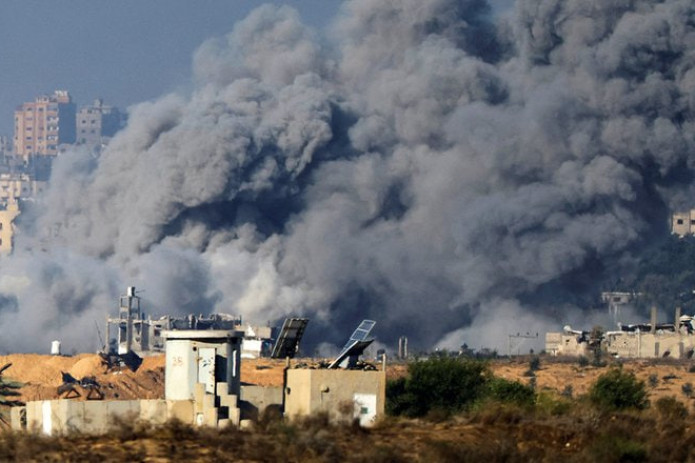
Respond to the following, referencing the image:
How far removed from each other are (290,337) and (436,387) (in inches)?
189

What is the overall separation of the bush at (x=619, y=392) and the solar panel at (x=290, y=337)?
6443 millimetres

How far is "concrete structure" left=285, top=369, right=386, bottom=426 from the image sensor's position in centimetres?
3991

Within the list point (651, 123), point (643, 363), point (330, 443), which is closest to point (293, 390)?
point (330, 443)

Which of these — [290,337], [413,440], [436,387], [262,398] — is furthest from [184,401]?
[436,387]

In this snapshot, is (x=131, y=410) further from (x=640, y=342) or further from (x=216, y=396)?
(x=640, y=342)

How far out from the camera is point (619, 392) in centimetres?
4722

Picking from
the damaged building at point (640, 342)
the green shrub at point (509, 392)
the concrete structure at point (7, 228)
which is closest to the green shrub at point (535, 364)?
the damaged building at point (640, 342)

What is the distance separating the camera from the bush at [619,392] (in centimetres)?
4598

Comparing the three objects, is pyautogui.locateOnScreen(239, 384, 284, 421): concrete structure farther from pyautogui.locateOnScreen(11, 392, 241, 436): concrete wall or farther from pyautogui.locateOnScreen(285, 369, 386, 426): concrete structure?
pyautogui.locateOnScreen(11, 392, 241, 436): concrete wall

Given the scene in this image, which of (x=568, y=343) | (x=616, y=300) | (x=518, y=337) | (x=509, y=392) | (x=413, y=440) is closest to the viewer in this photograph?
(x=413, y=440)

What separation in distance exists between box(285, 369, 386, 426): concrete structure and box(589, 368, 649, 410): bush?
6.39m

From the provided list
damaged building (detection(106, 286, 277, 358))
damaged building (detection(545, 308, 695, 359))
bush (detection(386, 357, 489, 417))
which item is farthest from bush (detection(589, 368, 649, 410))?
damaged building (detection(106, 286, 277, 358))

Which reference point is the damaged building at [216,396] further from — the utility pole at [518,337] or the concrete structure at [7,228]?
the concrete structure at [7,228]

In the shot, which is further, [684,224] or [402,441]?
[684,224]
